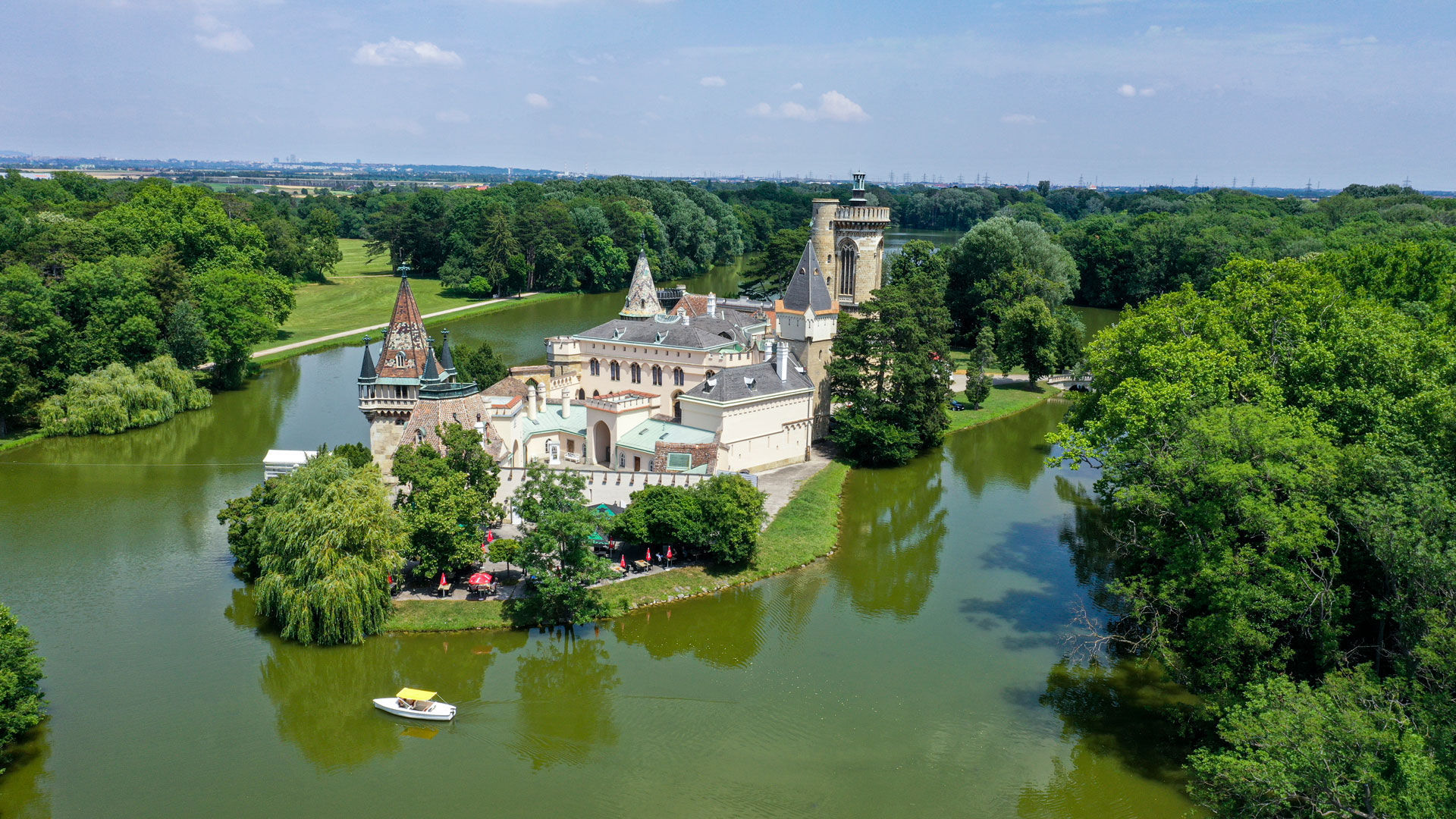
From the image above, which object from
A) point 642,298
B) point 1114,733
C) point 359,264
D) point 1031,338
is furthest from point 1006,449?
point 359,264

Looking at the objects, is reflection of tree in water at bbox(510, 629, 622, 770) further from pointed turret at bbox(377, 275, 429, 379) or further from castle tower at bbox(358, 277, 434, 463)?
pointed turret at bbox(377, 275, 429, 379)

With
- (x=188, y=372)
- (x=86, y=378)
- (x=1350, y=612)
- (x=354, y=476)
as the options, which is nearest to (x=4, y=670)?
(x=354, y=476)

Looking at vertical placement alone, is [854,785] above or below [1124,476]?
below

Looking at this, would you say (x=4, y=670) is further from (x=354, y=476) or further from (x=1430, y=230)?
(x=1430, y=230)

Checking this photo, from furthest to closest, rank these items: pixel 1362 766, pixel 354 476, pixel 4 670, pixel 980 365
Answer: pixel 980 365
pixel 354 476
pixel 4 670
pixel 1362 766

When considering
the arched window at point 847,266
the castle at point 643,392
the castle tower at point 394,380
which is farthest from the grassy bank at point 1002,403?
the castle tower at point 394,380

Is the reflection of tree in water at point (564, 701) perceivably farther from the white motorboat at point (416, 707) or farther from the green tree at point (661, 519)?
the green tree at point (661, 519)
